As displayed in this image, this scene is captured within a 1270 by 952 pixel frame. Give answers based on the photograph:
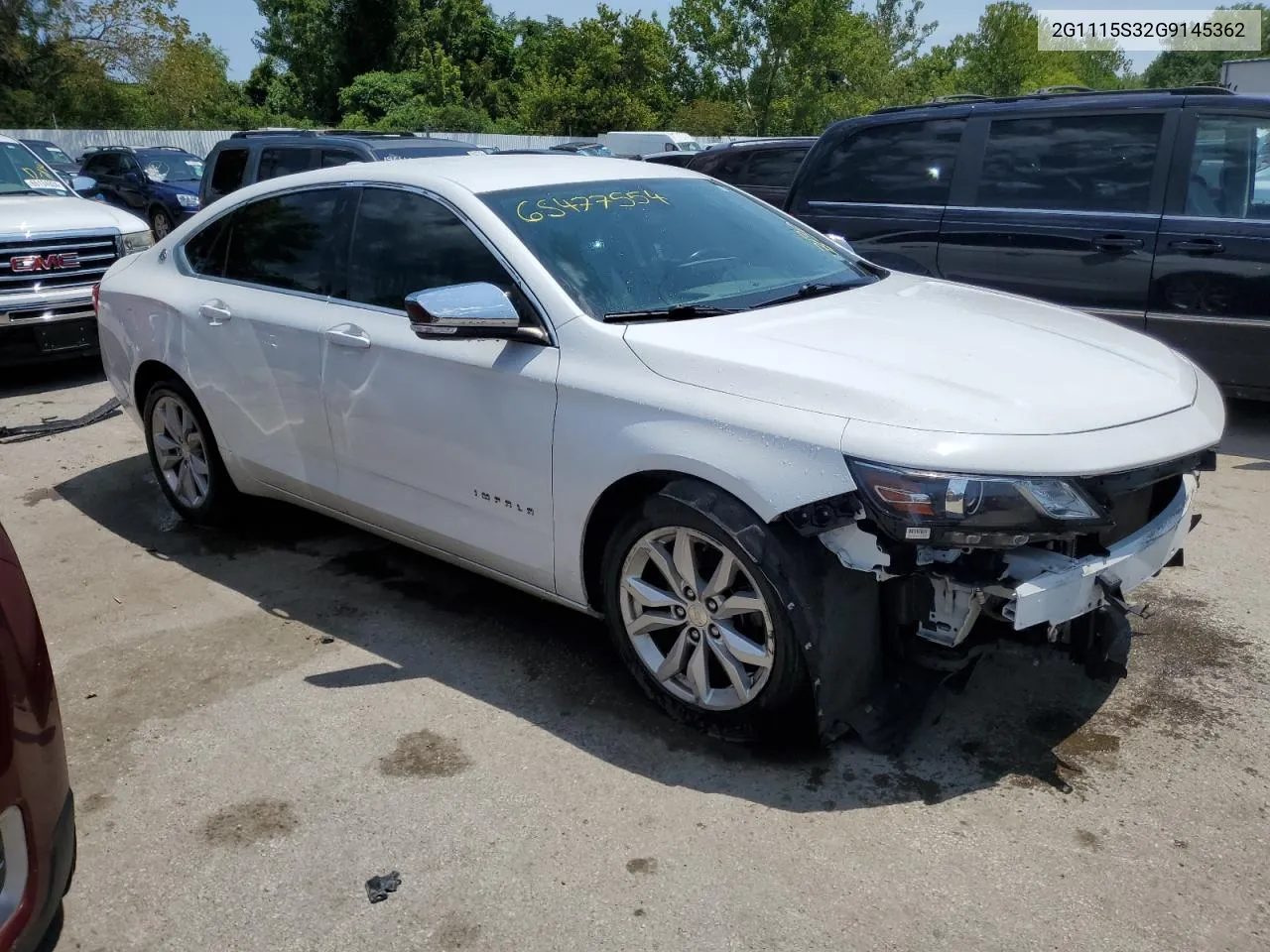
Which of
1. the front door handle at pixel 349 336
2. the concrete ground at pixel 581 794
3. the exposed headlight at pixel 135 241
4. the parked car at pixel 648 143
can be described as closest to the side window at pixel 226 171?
the exposed headlight at pixel 135 241

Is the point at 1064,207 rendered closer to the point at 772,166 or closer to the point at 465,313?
the point at 772,166

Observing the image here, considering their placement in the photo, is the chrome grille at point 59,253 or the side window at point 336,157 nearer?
the chrome grille at point 59,253

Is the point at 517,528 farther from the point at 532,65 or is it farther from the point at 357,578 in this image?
the point at 532,65

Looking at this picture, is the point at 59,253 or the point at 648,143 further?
the point at 648,143

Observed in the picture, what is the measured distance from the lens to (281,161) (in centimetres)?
1132

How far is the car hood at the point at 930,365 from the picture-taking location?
297 centimetres

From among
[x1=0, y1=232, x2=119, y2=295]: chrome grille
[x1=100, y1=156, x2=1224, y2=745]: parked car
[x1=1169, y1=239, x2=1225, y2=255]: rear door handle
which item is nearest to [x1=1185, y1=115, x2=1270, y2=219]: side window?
[x1=1169, y1=239, x2=1225, y2=255]: rear door handle

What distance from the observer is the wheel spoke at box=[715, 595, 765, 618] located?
3148mm

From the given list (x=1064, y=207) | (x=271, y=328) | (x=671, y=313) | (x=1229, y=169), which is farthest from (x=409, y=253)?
(x=1229, y=169)

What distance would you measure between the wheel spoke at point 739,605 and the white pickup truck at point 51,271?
667 cm

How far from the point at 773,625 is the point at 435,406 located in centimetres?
148

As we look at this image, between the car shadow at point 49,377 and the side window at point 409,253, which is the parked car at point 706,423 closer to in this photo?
the side window at point 409,253

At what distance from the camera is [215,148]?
12.0 meters

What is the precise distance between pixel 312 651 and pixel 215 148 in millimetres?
9540
